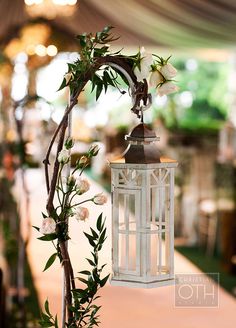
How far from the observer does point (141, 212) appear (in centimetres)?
187

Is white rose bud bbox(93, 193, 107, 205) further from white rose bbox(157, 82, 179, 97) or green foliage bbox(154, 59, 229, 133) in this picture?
green foliage bbox(154, 59, 229, 133)

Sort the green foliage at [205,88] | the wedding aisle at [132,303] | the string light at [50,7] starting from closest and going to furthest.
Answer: the wedding aisle at [132,303], the string light at [50,7], the green foliage at [205,88]

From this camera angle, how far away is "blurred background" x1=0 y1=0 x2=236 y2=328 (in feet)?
17.2

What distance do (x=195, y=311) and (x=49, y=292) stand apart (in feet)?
3.35

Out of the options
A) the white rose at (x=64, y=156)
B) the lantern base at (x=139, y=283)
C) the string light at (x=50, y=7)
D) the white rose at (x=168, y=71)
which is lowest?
the lantern base at (x=139, y=283)

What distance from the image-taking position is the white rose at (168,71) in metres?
1.85

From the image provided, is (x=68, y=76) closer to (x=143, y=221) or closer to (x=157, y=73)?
(x=157, y=73)

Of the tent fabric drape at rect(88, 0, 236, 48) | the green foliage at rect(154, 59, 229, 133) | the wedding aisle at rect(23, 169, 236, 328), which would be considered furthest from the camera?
the green foliage at rect(154, 59, 229, 133)

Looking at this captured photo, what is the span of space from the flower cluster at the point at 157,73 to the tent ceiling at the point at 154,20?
342cm

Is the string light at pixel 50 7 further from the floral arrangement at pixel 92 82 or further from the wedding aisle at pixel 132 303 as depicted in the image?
the floral arrangement at pixel 92 82

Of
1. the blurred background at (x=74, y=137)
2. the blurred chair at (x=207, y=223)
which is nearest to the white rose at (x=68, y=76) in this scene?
the blurred background at (x=74, y=137)

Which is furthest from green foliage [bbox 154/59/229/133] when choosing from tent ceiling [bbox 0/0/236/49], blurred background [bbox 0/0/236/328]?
tent ceiling [bbox 0/0/236/49]

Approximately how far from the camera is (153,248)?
1911mm

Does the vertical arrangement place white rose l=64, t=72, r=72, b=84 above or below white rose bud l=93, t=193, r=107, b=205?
above
